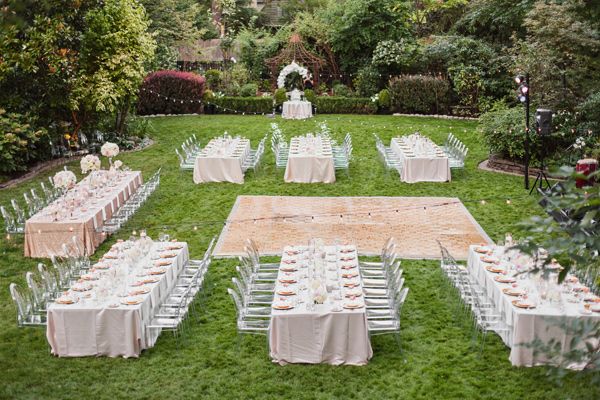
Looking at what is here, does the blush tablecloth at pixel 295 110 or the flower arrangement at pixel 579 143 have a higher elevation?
the flower arrangement at pixel 579 143

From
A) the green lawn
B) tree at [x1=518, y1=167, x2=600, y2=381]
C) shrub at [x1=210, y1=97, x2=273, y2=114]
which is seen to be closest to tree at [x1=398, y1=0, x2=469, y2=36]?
shrub at [x1=210, y1=97, x2=273, y2=114]

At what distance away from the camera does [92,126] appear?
842 inches

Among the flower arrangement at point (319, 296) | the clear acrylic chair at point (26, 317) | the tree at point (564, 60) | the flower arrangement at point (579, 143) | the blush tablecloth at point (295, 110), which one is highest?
the tree at point (564, 60)

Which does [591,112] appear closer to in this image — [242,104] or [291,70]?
[291,70]

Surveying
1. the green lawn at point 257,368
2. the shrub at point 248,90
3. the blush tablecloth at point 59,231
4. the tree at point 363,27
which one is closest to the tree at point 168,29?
the shrub at point 248,90

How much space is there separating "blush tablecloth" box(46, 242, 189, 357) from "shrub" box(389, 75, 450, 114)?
65.5 ft

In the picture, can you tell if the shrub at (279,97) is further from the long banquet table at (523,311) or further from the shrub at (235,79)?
the long banquet table at (523,311)

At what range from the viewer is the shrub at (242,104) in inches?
1099

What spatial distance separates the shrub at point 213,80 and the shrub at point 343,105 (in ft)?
15.9

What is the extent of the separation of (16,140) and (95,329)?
10.5 m

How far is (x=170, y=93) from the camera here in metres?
27.9

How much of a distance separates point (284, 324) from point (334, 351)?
692mm

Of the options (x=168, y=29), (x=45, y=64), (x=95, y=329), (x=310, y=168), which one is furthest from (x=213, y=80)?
(x=95, y=329)

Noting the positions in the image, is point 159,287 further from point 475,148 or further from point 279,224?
point 475,148
